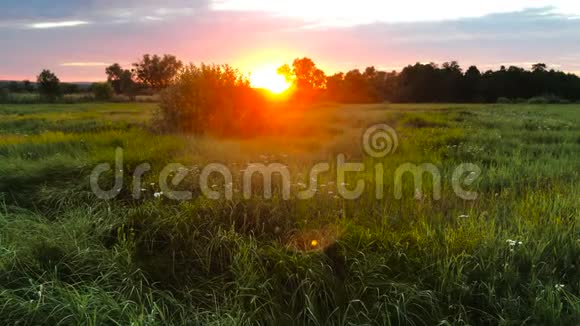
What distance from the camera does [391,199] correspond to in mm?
5555

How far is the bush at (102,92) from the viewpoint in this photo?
60119 millimetres

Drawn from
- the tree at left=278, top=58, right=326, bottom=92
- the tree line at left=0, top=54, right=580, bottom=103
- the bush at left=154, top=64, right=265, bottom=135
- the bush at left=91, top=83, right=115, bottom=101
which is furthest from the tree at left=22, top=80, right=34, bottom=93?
the bush at left=154, top=64, right=265, bottom=135

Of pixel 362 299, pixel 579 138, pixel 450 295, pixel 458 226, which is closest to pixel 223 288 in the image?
pixel 362 299

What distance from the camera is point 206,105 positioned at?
13.2m

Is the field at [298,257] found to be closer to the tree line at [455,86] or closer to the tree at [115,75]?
the tree line at [455,86]

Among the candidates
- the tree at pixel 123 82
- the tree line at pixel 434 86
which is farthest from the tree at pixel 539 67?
the tree at pixel 123 82

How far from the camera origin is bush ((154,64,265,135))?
1320cm

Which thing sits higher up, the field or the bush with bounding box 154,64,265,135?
the bush with bounding box 154,64,265,135

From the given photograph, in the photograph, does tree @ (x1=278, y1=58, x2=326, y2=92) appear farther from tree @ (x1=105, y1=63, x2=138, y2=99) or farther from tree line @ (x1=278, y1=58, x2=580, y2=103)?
tree @ (x1=105, y1=63, x2=138, y2=99)
